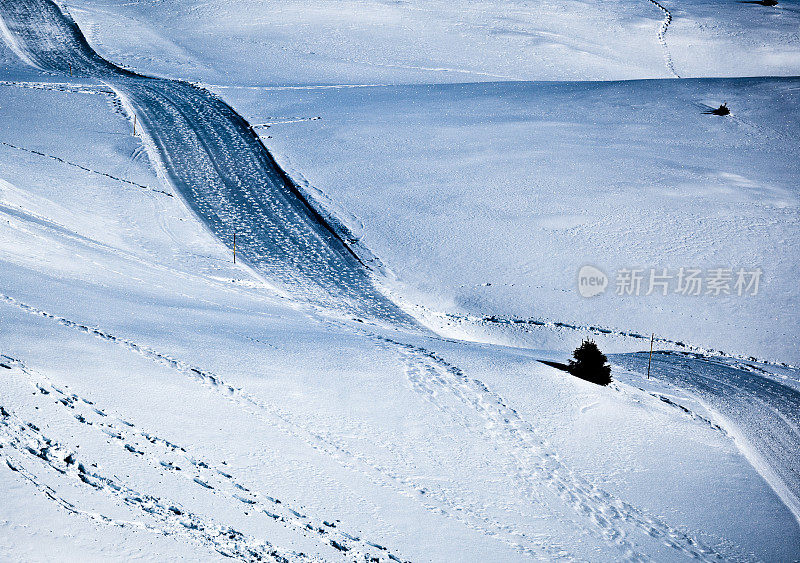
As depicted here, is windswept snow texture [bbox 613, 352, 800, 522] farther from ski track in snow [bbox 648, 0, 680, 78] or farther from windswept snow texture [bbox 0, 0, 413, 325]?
ski track in snow [bbox 648, 0, 680, 78]

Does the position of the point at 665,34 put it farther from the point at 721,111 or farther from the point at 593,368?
the point at 593,368

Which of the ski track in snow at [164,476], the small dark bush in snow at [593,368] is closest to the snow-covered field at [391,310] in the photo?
the ski track in snow at [164,476]

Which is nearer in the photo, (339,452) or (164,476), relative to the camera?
(164,476)

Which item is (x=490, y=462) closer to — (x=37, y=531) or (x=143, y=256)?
(x=37, y=531)

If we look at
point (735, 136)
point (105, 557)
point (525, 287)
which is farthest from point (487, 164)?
point (105, 557)

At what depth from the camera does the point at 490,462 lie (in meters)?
9.41

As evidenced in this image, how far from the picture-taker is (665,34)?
1485 inches

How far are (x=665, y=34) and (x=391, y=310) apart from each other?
29.2 metres

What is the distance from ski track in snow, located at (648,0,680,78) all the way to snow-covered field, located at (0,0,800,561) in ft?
1.51

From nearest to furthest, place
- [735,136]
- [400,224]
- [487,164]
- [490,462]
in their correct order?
[490,462]
[400,224]
[487,164]
[735,136]

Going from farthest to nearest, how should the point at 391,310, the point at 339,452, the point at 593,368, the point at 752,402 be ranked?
the point at 391,310 < the point at 752,402 < the point at 593,368 < the point at 339,452

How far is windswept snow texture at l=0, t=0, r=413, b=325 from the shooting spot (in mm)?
16078

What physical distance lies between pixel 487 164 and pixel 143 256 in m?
9.84

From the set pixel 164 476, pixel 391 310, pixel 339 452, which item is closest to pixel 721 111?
pixel 391 310
